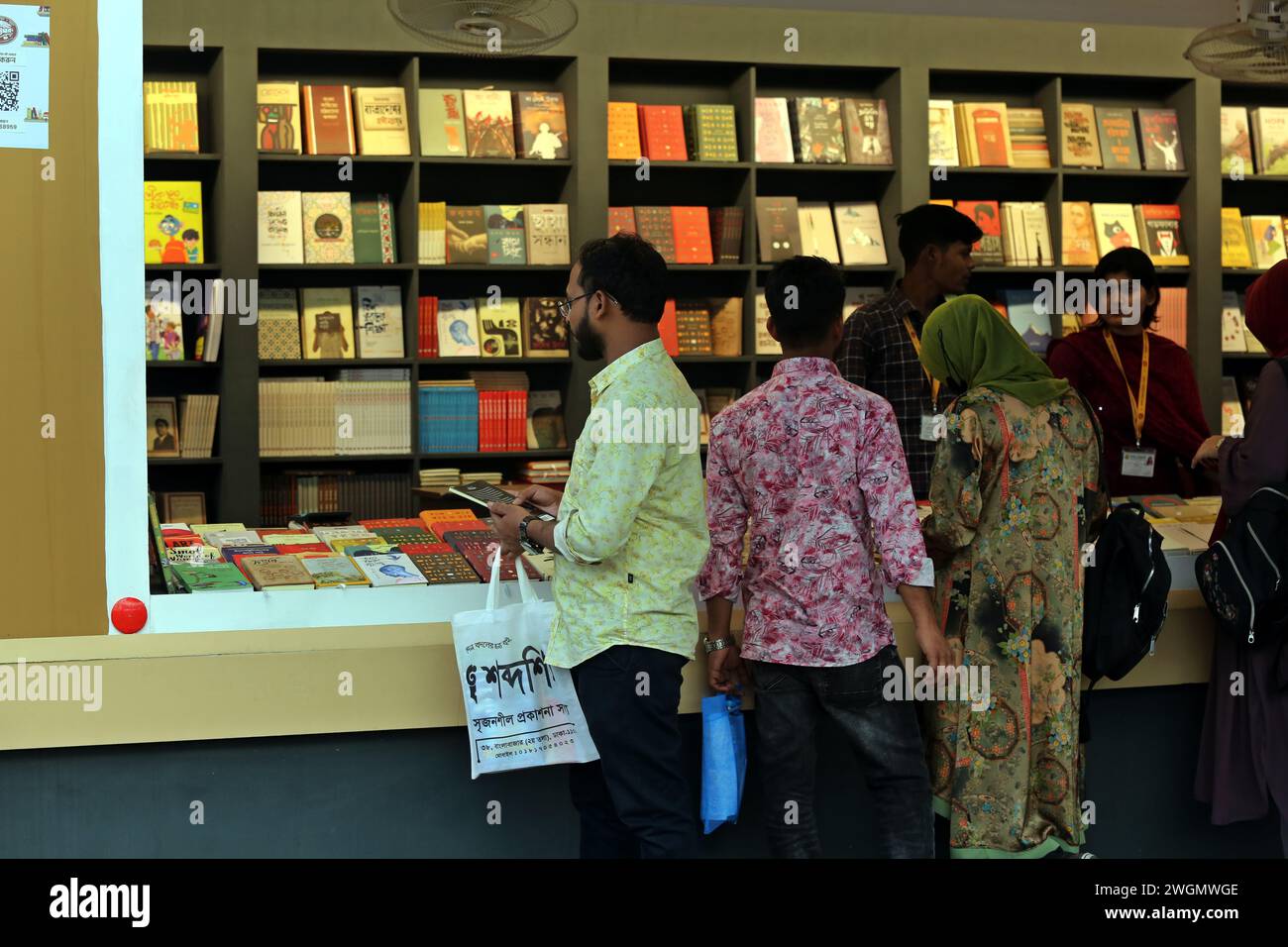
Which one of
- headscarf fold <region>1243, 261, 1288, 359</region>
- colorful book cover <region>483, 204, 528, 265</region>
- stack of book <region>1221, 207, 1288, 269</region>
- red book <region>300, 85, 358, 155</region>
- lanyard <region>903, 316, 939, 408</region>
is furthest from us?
stack of book <region>1221, 207, 1288, 269</region>

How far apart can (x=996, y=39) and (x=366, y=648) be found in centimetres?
415

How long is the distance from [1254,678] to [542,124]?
3.44m

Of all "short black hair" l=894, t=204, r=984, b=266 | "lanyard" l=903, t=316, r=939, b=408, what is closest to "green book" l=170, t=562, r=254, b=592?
"lanyard" l=903, t=316, r=939, b=408

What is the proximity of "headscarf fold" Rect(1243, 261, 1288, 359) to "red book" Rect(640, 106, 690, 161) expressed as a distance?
2840 mm

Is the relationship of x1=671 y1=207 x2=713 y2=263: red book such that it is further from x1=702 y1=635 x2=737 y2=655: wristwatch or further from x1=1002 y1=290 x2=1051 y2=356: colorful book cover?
x1=702 y1=635 x2=737 y2=655: wristwatch

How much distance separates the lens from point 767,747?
252 cm

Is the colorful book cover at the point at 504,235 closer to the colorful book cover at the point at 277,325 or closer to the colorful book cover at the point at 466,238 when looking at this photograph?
the colorful book cover at the point at 466,238

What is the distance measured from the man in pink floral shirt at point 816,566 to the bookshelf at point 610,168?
2819 millimetres

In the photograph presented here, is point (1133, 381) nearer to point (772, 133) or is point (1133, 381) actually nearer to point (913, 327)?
point (913, 327)

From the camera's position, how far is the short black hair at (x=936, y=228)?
3977 mm

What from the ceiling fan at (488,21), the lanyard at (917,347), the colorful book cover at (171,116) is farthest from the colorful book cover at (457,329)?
the lanyard at (917,347)

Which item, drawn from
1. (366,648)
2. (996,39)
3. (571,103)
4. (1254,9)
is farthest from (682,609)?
(996,39)

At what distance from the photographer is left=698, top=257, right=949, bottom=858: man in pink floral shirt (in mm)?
2471
